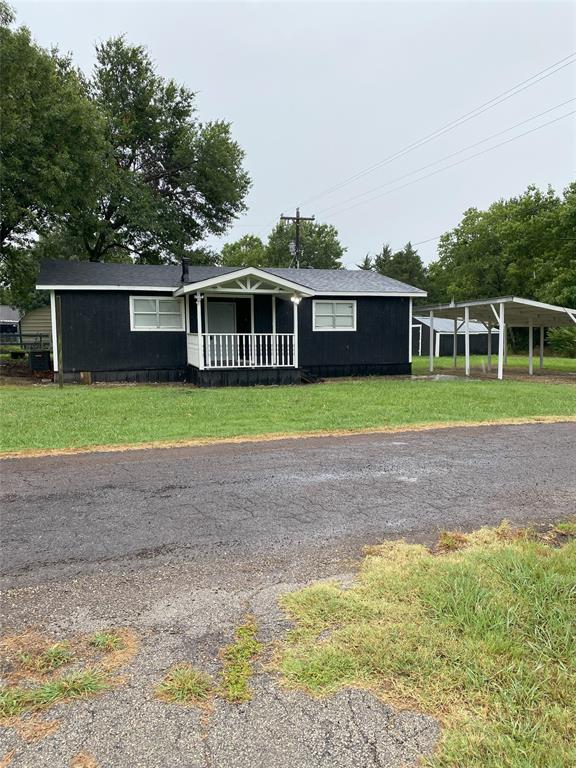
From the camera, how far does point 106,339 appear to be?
589 inches

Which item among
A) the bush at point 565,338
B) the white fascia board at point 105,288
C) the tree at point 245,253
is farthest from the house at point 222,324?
the tree at point 245,253

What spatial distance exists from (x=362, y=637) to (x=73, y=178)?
1749 centimetres

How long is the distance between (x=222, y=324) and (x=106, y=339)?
353 cm

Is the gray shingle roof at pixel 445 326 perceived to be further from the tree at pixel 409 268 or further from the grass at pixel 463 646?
the grass at pixel 463 646

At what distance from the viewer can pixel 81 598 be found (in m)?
2.69

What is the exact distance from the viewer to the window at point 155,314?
15305 mm

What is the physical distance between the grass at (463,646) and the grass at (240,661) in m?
0.16

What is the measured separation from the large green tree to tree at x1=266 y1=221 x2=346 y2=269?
14.0 metres

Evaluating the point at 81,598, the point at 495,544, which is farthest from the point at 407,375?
the point at 81,598

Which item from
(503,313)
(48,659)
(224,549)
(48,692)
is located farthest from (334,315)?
(48,692)

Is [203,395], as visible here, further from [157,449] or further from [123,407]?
[157,449]

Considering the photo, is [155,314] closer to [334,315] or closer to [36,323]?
[334,315]

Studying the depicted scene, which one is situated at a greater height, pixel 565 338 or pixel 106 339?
pixel 106 339

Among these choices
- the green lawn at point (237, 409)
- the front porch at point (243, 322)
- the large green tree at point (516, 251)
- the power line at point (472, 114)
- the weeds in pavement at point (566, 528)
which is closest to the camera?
the weeds in pavement at point (566, 528)
